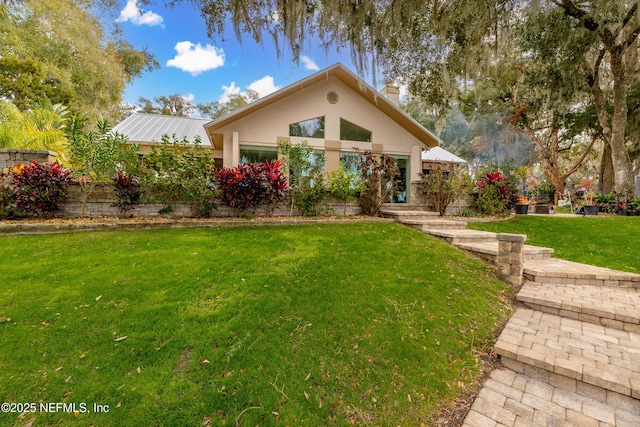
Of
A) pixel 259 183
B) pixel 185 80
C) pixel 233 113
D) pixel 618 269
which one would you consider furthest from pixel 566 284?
pixel 185 80

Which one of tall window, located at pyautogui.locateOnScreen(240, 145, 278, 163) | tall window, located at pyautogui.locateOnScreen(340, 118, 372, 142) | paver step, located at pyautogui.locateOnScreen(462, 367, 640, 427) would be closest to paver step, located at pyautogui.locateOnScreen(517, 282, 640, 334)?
paver step, located at pyautogui.locateOnScreen(462, 367, 640, 427)

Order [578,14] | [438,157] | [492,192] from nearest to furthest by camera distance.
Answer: [578,14]
[492,192]
[438,157]

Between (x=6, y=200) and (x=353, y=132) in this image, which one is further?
(x=353, y=132)

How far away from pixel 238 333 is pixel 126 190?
5546mm

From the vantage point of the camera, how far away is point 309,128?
9.80 metres

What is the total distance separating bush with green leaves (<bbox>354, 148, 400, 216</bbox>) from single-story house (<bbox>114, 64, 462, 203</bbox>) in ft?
6.83

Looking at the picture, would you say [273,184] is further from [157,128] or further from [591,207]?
[591,207]

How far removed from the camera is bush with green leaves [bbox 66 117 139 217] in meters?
5.89

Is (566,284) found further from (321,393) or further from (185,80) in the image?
(185,80)

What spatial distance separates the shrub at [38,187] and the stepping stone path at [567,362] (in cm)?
830

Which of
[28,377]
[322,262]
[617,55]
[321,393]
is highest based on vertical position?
[617,55]

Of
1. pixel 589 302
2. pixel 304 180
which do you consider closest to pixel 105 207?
pixel 304 180

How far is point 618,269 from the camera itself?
4824 millimetres

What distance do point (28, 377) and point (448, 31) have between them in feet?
22.2
